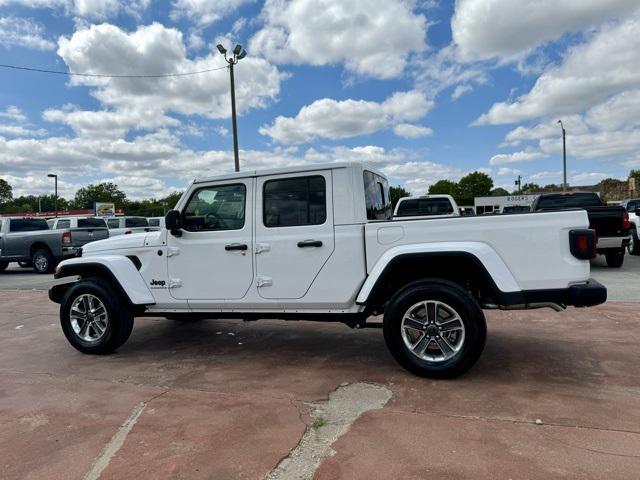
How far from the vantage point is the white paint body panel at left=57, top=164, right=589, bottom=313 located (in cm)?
374

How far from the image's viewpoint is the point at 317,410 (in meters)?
3.46

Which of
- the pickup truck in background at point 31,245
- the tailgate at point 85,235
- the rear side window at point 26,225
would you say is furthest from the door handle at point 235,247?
the rear side window at point 26,225

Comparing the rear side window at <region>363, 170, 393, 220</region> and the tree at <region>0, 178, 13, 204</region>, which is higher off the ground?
the tree at <region>0, 178, 13, 204</region>

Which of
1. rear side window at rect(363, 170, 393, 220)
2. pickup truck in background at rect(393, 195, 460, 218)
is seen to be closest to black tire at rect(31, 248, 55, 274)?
pickup truck in background at rect(393, 195, 460, 218)

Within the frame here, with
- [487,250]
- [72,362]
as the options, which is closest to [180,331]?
[72,362]

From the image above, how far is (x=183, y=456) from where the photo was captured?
287cm

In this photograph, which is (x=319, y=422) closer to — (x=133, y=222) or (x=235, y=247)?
(x=235, y=247)

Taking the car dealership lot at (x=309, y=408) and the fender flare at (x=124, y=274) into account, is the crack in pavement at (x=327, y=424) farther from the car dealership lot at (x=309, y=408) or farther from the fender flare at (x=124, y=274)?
the fender flare at (x=124, y=274)

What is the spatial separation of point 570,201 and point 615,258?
1896 mm

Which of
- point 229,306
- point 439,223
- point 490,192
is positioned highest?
point 490,192

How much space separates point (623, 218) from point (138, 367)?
33.4ft

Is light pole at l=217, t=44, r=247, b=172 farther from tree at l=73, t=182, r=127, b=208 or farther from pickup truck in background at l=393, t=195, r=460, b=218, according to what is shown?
tree at l=73, t=182, r=127, b=208

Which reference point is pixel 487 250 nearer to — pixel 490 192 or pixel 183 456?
pixel 183 456

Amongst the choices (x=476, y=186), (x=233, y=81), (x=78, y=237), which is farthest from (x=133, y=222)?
(x=476, y=186)
